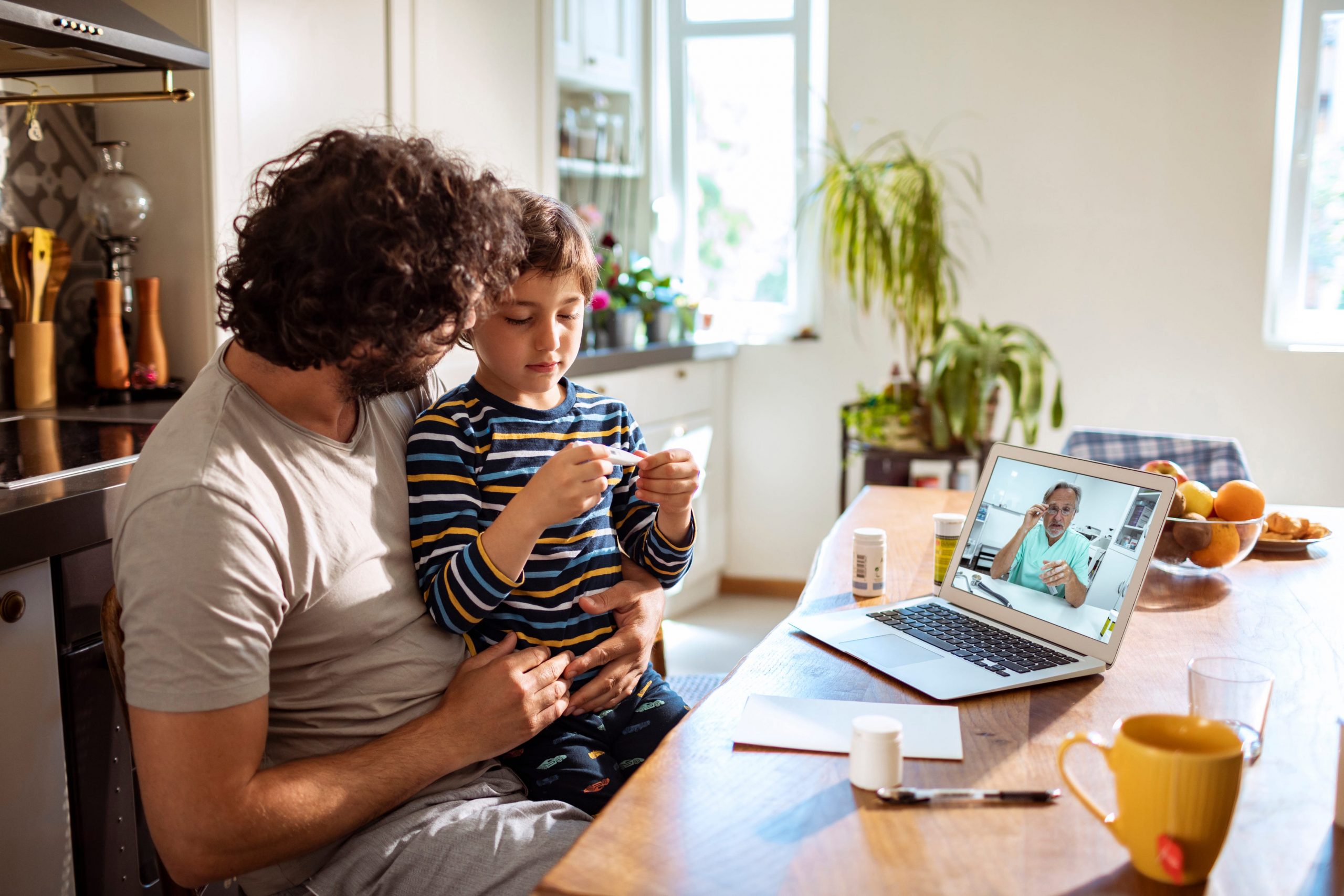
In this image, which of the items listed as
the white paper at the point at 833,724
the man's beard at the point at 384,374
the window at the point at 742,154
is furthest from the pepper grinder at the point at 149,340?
the window at the point at 742,154

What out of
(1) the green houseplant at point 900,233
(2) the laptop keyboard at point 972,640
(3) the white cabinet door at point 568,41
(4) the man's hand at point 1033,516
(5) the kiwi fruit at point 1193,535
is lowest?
(2) the laptop keyboard at point 972,640

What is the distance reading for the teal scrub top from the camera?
50.6 inches

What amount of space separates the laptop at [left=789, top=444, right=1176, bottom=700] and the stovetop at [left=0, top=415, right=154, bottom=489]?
3.33 ft

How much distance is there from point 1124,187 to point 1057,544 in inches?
115

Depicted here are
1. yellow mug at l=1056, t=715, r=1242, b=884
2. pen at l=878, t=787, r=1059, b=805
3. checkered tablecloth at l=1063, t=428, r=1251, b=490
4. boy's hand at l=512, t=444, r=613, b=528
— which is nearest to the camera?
yellow mug at l=1056, t=715, r=1242, b=884

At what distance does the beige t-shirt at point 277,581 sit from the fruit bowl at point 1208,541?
1029 millimetres

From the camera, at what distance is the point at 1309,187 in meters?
3.74

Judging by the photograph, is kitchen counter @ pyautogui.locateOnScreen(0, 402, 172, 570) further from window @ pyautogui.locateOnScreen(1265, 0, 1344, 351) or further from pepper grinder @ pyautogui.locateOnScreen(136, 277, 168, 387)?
window @ pyautogui.locateOnScreen(1265, 0, 1344, 351)

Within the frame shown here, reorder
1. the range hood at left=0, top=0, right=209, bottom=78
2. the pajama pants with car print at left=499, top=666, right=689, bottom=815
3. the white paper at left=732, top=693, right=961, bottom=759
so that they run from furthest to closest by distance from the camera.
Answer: the range hood at left=0, top=0, right=209, bottom=78 < the pajama pants with car print at left=499, top=666, right=689, bottom=815 < the white paper at left=732, top=693, right=961, bottom=759

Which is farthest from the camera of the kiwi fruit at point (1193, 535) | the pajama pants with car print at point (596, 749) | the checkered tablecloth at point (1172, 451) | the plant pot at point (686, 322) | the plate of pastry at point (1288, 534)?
the plant pot at point (686, 322)

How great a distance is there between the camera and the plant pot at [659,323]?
12.3ft

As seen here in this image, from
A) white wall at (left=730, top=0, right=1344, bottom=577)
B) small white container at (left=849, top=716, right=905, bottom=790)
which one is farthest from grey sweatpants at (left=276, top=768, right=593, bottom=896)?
white wall at (left=730, top=0, right=1344, bottom=577)

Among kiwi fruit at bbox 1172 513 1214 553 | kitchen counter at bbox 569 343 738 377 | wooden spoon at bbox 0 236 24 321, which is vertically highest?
wooden spoon at bbox 0 236 24 321

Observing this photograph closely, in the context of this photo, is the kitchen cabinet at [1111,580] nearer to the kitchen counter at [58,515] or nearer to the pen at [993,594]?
the pen at [993,594]
